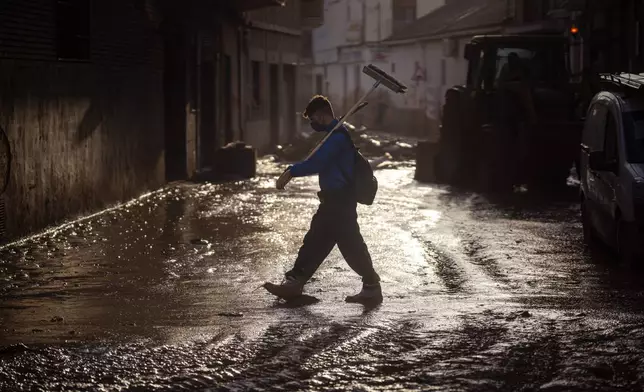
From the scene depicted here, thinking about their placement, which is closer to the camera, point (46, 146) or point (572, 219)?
point (46, 146)

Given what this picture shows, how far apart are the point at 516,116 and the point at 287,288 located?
11.6 metres

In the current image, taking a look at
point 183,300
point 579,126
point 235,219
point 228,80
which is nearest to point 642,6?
point 579,126

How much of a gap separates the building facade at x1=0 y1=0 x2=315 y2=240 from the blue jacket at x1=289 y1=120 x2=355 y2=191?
15.7 feet

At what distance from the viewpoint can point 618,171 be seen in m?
11.3

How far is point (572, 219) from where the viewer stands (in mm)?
15914

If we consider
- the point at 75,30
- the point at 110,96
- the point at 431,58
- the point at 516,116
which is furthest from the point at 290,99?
the point at 75,30

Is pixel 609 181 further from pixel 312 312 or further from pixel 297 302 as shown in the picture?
pixel 312 312

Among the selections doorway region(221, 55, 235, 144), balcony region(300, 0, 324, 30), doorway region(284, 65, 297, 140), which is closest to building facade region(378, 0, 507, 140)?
balcony region(300, 0, 324, 30)

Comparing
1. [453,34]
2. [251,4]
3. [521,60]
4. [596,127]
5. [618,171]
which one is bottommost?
[618,171]

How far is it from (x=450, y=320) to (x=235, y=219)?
24.9ft

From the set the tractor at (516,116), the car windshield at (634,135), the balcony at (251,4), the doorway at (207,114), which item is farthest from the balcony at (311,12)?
the car windshield at (634,135)

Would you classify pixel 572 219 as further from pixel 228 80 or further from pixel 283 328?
pixel 228 80

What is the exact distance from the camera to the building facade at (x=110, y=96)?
1370 centimetres

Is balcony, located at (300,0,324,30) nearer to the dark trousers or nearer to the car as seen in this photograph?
the car
